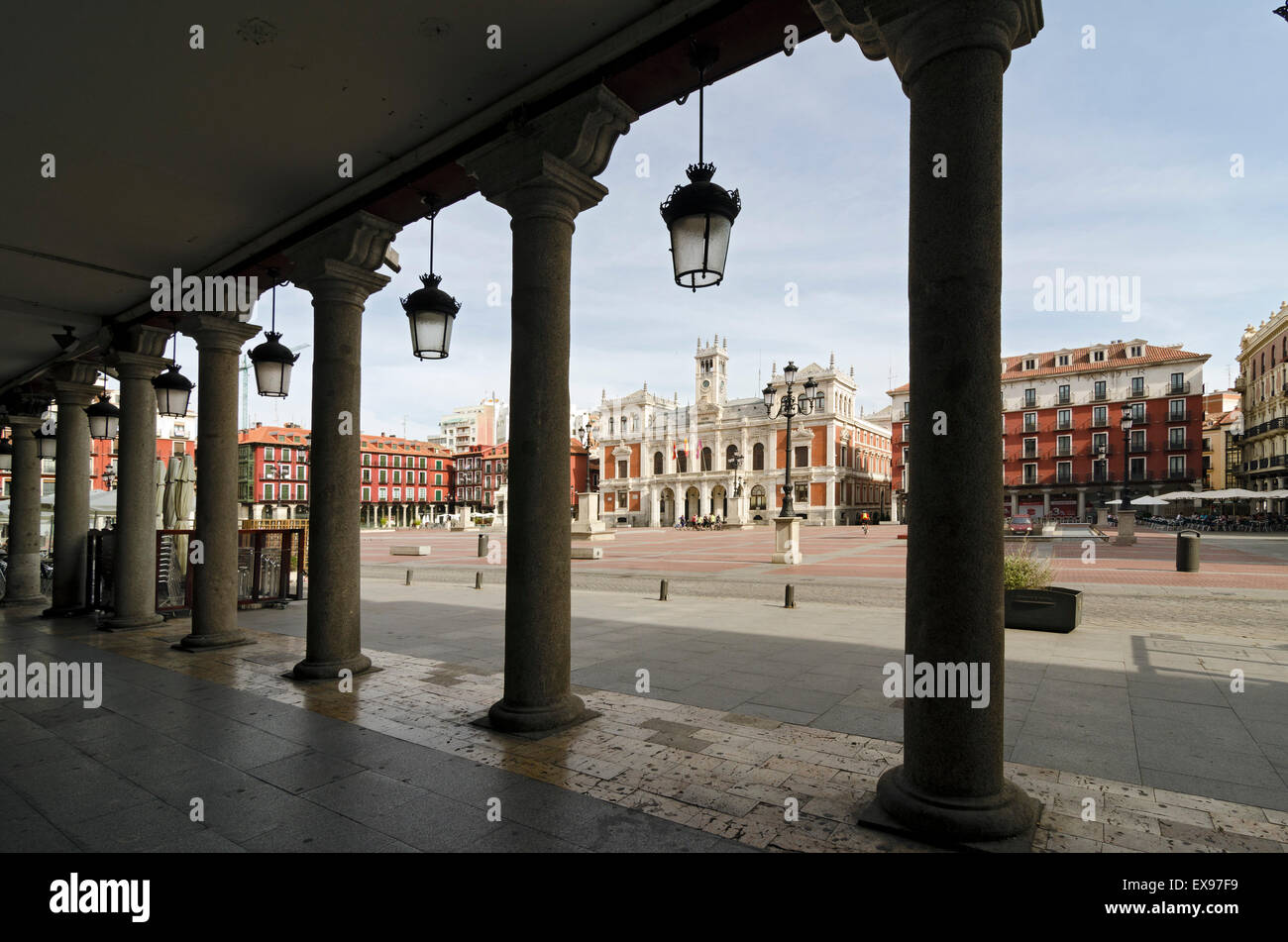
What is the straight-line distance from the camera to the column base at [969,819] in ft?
9.45

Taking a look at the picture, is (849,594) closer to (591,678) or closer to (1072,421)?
(591,678)

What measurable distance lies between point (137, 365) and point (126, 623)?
354cm

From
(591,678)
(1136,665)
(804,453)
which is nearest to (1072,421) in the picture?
(804,453)

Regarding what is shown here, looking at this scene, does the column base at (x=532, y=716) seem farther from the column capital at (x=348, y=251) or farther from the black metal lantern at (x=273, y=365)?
the black metal lantern at (x=273, y=365)

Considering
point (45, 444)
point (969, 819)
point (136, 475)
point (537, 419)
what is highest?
point (45, 444)

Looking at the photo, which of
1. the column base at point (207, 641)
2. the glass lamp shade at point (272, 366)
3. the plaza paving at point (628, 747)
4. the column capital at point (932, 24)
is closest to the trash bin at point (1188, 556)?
the plaza paving at point (628, 747)

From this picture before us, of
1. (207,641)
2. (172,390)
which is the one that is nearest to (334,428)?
(207,641)

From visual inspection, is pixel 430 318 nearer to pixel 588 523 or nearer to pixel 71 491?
pixel 71 491

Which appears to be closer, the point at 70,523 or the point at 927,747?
the point at 927,747

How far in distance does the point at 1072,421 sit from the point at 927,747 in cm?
6316

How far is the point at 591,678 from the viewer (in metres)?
6.29

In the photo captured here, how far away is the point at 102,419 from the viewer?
34.2 feet

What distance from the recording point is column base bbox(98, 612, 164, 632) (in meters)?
8.95

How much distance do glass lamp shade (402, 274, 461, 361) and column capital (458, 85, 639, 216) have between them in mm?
1175
